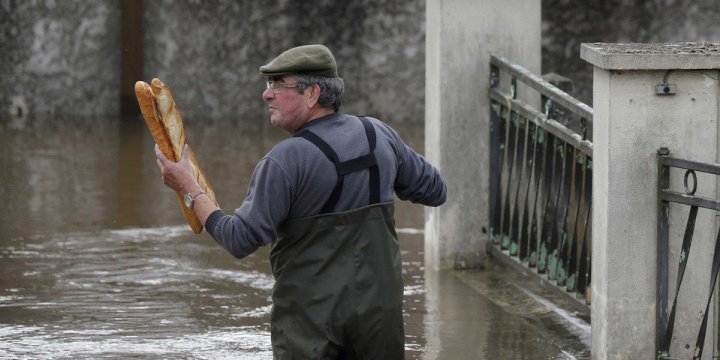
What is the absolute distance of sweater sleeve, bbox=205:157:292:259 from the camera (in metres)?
4.78

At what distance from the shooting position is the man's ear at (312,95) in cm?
498

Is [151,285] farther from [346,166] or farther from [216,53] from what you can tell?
[216,53]

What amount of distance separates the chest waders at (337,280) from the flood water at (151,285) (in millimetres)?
1755

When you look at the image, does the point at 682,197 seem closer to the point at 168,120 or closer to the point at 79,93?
the point at 168,120

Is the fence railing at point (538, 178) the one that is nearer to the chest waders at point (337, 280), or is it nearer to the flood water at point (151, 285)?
the flood water at point (151, 285)

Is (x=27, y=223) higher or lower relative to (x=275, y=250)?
lower

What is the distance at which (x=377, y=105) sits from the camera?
543 inches

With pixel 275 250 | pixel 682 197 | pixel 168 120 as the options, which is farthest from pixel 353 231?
pixel 682 197

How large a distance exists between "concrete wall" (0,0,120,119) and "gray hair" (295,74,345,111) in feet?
28.2

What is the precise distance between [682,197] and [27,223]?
4819 mm

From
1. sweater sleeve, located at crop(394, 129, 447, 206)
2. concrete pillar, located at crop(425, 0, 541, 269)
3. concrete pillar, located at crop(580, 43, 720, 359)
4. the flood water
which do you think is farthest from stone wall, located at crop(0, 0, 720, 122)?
sweater sleeve, located at crop(394, 129, 447, 206)

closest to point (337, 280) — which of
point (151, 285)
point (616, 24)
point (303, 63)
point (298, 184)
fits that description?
point (298, 184)

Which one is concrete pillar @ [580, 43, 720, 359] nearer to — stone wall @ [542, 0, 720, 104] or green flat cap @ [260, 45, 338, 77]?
green flat cap @ [260, 45, 338, 77]

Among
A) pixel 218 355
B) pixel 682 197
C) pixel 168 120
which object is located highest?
pixel 168 120
